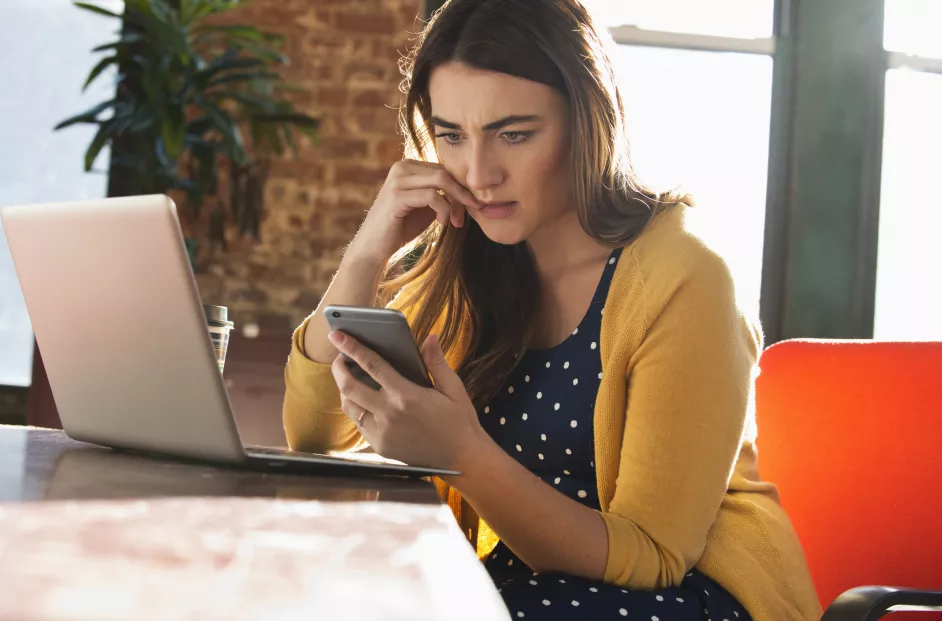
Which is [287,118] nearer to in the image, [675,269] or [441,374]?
[675,269]

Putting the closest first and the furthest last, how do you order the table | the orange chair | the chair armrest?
1. the table
2. the chair armrest
3. the orange chair

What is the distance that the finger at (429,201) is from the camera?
4.52 feet

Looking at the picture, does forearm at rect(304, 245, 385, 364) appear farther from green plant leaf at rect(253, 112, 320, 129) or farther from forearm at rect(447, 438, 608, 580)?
green plant leaf at rect(253, 112, 320, 129)

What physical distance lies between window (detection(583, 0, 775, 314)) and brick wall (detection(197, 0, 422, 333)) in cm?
74

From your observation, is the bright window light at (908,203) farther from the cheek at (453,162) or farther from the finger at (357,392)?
the finger at (357,392)

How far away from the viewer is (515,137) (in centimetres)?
128

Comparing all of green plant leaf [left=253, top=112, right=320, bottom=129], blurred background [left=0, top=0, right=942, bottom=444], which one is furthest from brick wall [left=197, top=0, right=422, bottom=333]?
green plant leaf [left=253, top=112, right=320, bottom=129]

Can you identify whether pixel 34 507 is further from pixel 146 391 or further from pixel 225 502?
pixel 146 391

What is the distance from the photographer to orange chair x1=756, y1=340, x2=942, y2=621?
48.8 inches

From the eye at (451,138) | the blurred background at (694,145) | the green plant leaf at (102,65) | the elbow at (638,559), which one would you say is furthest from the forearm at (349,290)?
the green plant leaf at (102,65)

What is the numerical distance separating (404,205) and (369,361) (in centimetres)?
54

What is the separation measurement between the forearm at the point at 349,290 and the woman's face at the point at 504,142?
19 cm

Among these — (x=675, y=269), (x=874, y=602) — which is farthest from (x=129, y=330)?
(x=874, y=602)

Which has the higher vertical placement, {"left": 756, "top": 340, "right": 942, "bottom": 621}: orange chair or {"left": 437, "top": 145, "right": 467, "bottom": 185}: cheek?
{"left": 437, "top": 145, "right": 467, "bottom": 185}: cheek
